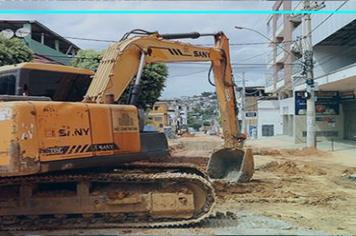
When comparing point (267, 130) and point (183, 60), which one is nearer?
point (183, 60)

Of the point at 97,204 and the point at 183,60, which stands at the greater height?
the point at 183,60

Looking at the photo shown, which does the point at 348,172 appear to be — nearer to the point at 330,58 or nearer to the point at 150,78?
the point at 150,78

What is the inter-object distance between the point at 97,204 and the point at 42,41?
3549 cm

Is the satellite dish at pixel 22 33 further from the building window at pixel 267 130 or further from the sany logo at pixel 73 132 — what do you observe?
the building window at pixel 267 130

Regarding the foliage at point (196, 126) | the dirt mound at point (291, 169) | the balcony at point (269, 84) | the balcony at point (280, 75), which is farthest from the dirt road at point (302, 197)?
the foliage at point (196, 126)

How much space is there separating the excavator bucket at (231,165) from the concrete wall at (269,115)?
47.5 meters

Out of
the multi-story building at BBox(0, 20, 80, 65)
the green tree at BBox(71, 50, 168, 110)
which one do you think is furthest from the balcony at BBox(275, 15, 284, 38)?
the green tree at BBox(71, 50, 168, 110)

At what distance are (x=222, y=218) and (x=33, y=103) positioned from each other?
12.4ft

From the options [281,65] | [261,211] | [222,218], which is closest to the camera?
[222,218]

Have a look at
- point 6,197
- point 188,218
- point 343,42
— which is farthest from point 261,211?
point 343,42

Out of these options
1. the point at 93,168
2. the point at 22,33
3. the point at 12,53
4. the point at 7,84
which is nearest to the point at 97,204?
the point at 93,168

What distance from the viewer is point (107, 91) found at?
900 centimetres

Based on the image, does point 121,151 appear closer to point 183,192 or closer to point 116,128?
point 116,128

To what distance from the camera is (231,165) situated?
44.5ft
